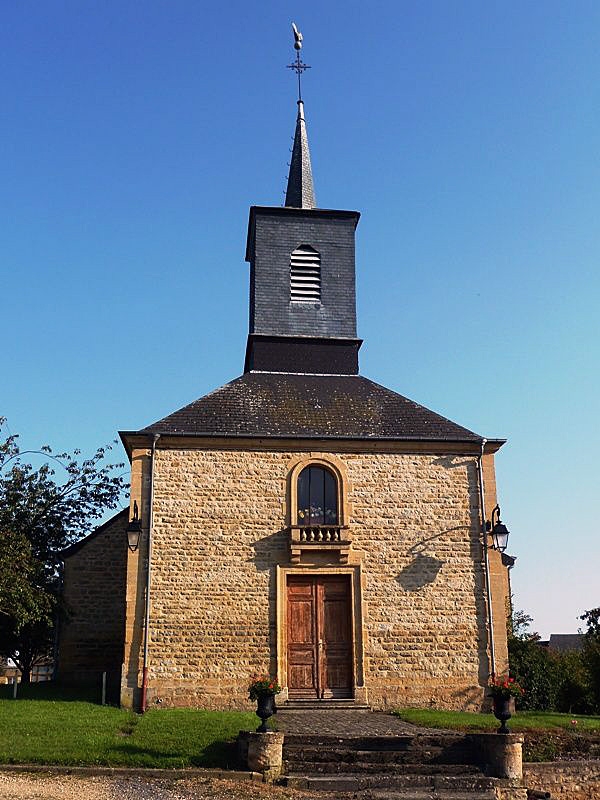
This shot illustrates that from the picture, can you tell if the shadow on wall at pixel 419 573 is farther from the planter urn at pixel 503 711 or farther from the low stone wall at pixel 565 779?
the low stone wall at pixel 565 779

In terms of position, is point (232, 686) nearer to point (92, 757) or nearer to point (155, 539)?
point (155, 539)

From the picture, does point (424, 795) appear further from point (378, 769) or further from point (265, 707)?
point (265, 707)

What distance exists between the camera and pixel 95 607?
66.3ft

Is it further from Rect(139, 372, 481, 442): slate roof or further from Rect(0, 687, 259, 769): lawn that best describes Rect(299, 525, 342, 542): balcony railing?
Rect(0, 687, 259, 769): lawn

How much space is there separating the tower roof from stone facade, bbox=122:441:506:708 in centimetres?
825

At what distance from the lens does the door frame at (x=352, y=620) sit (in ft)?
53.1

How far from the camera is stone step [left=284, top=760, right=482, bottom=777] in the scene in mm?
11359

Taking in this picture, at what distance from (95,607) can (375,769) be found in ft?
35.1

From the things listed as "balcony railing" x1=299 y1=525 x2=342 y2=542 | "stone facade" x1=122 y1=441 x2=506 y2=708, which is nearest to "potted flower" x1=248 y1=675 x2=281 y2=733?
"stone facade" x1=122 y1=441 x2=506 y2=708

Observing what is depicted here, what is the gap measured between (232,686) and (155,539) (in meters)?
3.28

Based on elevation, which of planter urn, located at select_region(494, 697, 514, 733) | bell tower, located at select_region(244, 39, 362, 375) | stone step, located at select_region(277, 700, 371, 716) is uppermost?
bell tower, located at select_region(244, 39, 362, 375)

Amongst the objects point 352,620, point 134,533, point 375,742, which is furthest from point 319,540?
point 375,742

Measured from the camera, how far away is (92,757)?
10.9 meters

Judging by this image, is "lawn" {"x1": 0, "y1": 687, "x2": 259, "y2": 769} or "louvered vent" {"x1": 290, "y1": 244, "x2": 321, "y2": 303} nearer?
"lawn" {"x1": 0, "y1": 687, "x2": 259, "y2": 769}
